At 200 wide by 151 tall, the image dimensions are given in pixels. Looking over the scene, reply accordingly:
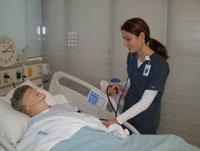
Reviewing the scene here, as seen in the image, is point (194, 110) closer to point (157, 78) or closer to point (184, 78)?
point (184, 78)

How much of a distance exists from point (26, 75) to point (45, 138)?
3.94ft

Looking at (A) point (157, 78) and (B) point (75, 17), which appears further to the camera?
(B) point (75, 17)

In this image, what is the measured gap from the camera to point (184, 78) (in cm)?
270

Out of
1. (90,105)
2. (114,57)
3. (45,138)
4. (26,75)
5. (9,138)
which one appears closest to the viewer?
(45,138)

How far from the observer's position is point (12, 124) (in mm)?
1770

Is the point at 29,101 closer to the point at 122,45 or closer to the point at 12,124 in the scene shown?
the point at 12,124

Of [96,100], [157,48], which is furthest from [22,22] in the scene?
[157,48]

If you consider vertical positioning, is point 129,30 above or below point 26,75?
above

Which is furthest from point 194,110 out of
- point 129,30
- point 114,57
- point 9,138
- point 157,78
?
point 9,138

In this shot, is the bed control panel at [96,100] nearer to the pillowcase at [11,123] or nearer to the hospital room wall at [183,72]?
the pillowcase at [11,123]

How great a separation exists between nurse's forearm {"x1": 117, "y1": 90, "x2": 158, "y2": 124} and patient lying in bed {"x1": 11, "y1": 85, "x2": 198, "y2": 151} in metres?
0.07

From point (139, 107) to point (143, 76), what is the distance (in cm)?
24

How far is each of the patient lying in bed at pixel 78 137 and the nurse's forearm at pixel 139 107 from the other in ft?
0.23

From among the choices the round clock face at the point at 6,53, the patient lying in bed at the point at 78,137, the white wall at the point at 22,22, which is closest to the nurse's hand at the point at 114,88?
the patient lying in bed at the point at 78,137
